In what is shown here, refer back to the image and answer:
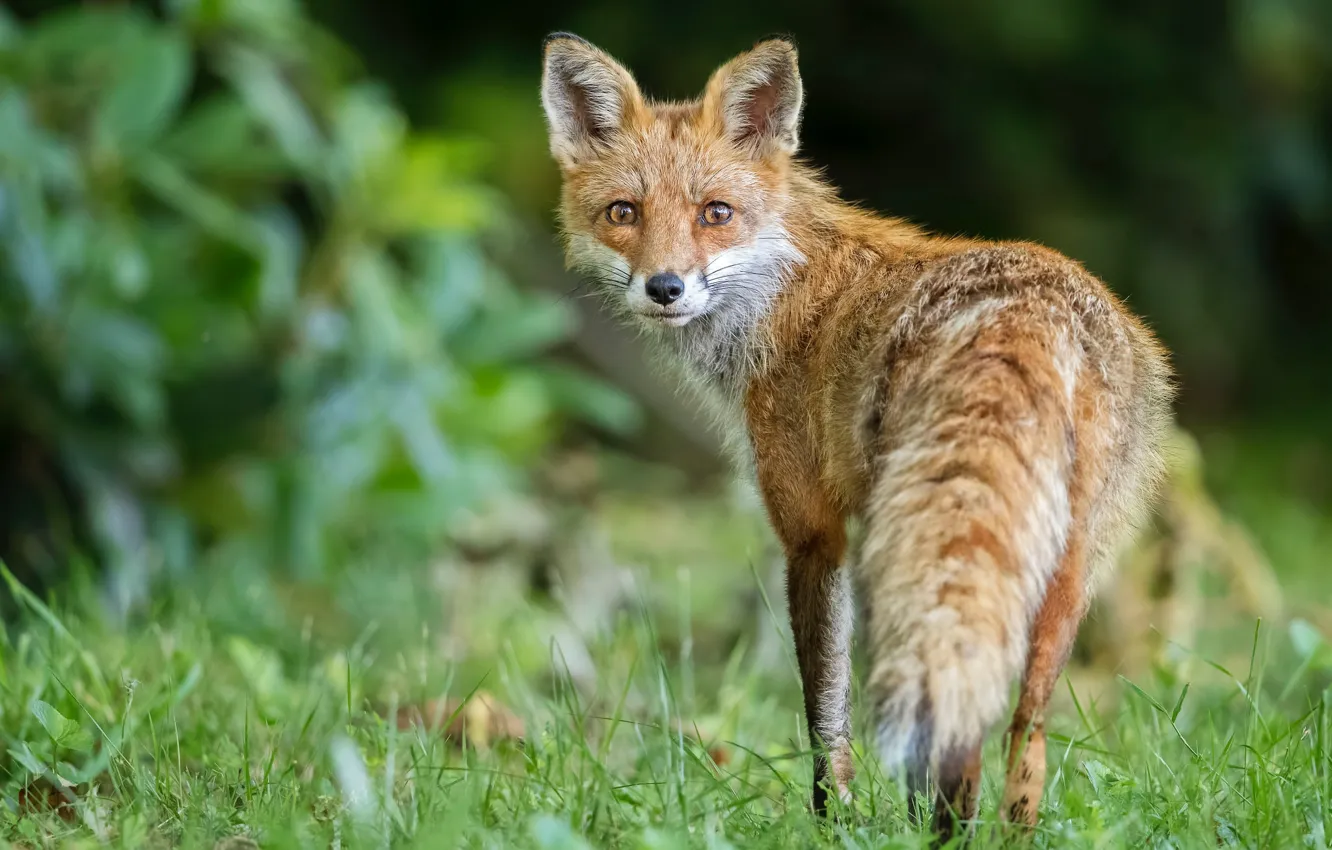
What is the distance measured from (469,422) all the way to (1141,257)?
4.78m

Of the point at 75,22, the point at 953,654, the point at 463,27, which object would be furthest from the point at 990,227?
the point at 953,654

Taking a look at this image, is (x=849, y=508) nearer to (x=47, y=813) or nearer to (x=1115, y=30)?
(x=47, y=813)

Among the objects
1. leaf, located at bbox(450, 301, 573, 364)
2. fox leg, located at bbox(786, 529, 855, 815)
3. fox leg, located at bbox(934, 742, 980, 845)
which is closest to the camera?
fox leg, located at bbox(934, 742, 980, 845)

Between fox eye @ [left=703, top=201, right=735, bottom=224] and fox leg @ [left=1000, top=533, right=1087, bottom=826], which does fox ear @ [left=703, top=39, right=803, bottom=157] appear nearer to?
fox eye @ [left=703, top=201, right=735, bottom=224]

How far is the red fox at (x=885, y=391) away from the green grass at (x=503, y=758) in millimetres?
330

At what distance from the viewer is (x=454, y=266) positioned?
635cm

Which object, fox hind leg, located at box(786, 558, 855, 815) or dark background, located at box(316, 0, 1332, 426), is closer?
fox hind leg, located at box(786, 558, 855, 815)

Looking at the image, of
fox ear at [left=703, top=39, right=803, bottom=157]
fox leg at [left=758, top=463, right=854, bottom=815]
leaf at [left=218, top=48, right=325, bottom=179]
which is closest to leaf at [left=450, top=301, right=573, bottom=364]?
leaf at [left=218, top=48, right=325, bottom=179]

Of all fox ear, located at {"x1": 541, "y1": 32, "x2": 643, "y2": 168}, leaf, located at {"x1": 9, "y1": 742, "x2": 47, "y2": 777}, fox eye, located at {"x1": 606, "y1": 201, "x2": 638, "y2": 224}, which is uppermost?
fox ear, located at {"x1": 541, "y1": 32, "x2": 643, "y2": 168}

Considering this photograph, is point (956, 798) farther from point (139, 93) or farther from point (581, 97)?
point (139, 93)

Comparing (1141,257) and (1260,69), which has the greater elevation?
(1260,69)

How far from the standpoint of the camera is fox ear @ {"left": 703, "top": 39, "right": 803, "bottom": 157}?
4098 millimetres

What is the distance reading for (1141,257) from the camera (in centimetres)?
880

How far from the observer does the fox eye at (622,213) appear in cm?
404
